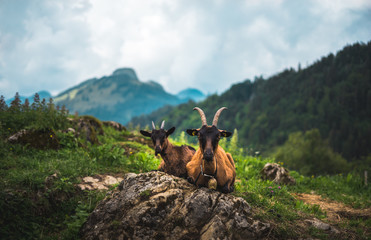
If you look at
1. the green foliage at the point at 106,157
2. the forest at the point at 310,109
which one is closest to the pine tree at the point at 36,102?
the green foliage at the point at 106,157

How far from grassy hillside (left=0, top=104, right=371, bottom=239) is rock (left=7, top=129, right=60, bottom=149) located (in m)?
0.24

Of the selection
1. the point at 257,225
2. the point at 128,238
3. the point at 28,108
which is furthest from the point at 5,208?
the point at 28,108

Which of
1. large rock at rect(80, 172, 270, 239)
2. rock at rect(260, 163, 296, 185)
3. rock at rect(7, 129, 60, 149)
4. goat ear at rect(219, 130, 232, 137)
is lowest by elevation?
Answer: rock at rect(260, 163, 296, 185)

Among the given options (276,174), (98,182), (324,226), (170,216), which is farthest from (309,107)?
(170,216)

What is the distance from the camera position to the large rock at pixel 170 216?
14.8 ft

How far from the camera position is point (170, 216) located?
4781 millimetres

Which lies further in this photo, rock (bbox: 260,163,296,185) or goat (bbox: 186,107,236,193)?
rock (bbox: 260,163,296,185)

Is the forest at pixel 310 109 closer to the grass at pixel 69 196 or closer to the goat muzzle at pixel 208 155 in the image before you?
the grass at pixel 69 196

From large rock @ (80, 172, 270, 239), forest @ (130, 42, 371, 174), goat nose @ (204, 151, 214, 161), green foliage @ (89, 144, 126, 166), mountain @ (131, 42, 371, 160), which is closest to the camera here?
large rock @ (80, 172, 270, 239)

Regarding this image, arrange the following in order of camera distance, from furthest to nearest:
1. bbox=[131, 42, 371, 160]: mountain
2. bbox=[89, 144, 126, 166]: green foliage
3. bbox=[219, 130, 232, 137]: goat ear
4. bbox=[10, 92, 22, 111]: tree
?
bbox=[131, 42, 371, 160]: mountain
bbox=[10, 92, 22, 111]: tree
bbox=[89, 144, 126, 166]: green foliage
bbox=[219, 130, 232, 137]: goat ear

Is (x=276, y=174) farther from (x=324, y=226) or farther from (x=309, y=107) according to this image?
(x=309, y=107)

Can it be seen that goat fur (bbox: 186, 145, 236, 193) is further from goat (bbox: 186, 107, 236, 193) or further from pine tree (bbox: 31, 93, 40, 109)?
pine tree (bbox: 31, 93, 40, 109)

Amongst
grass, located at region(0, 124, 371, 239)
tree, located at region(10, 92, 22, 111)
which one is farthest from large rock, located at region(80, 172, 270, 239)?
tree, located at region(10, 92, 22, 111)

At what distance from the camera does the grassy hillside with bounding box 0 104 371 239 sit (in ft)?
16.4
